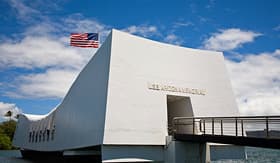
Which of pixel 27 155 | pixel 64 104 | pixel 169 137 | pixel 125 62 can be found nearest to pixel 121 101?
pixel 125 62

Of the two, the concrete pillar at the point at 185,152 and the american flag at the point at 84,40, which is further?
the american flag at the point at 84,40

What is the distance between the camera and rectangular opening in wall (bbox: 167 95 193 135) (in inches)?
605

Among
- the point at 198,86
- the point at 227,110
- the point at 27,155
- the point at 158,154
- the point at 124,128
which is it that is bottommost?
the point at 27,155

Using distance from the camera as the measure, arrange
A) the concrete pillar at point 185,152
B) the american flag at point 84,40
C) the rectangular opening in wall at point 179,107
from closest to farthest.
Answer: the concrete pillar at point 185,152 < the rectangular opening in wall at point 179,107 < the american flag at point 84,40

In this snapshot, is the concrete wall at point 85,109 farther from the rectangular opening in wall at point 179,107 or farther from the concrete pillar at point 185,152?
the rectangular opening in wall at point 179,107

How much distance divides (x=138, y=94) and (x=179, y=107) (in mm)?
3648

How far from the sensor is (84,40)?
16.0 metres

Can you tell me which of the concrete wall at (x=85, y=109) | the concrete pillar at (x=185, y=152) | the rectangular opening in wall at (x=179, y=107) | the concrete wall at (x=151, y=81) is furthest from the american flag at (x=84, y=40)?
the concrete pillar at (x=185, y=152)

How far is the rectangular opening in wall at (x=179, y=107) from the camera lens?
15375 millimetres

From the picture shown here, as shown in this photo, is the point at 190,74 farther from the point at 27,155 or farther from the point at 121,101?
the point at 27,155

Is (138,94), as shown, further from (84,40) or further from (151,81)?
(84,40)

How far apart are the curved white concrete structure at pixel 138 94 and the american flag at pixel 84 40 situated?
2.95ft

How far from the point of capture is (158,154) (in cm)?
1355

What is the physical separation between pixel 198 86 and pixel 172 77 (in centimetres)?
177
